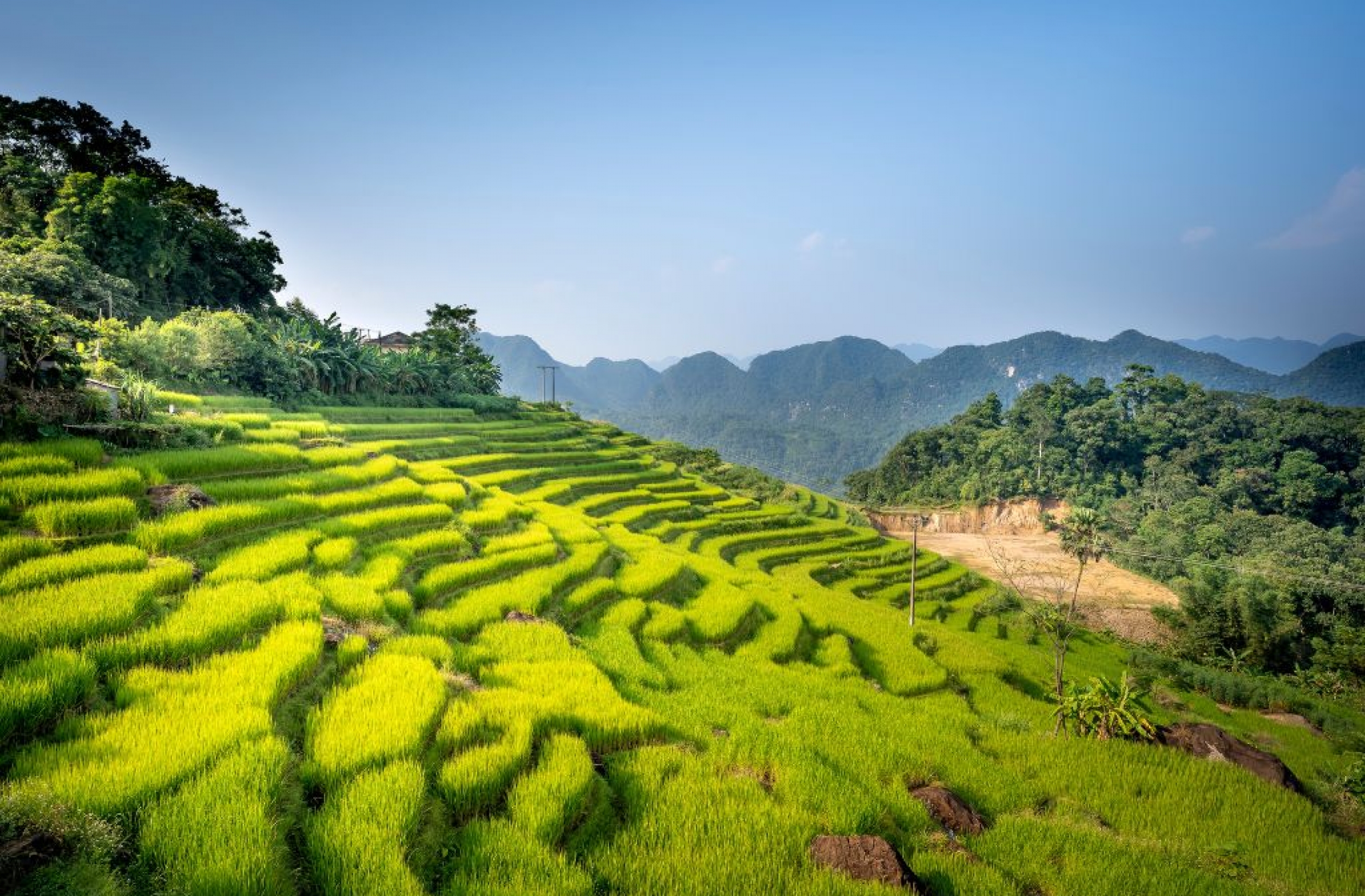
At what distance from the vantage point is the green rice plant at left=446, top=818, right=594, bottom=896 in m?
3.47

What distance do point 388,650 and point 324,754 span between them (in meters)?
2.24

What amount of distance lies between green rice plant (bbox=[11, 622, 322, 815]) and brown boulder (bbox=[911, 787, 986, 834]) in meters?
5.75

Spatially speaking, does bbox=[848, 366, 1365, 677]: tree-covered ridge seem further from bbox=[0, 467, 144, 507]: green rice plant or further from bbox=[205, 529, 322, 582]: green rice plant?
bbox=[0, 467, 144, 507]: green rice plant

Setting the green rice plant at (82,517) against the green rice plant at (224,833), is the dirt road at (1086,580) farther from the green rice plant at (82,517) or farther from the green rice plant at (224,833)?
the green rice plant at (82,517)

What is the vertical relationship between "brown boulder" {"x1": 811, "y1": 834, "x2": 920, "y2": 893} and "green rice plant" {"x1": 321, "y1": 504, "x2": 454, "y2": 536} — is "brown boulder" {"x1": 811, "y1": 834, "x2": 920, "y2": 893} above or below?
below

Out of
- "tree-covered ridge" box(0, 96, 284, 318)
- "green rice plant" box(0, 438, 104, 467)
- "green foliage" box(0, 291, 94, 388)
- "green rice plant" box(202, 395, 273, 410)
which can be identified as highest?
"tree-covered ridge" box(0, 96, 284, 318)

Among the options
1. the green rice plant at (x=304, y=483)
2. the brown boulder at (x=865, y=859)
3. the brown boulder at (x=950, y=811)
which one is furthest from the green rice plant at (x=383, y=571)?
the brown boulder at (x=950, y=811)

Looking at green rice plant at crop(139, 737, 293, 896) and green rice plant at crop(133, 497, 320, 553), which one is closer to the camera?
green rice plant at crop(139, 737, 293, 896)

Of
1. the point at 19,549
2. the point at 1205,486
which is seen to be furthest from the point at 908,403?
the point at 19,549

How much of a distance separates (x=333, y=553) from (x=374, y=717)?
4.39 metres

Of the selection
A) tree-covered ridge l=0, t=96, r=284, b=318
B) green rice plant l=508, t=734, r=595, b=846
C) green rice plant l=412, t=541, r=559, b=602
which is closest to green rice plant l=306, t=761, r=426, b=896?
green rice plant l=508, t=734, r=595, b=846

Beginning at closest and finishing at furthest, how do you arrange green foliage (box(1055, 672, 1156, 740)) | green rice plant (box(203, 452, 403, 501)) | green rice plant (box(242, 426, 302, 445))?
green foliage (box(1055, 672, 1156, 740)) < green rice plant (box(203, 452, 403, 501)) < green rice plant (box(242, 426, 302, 445))

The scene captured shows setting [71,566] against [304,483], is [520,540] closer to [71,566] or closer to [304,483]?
[304,483]

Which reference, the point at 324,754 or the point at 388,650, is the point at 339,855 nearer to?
the point at 324,754
